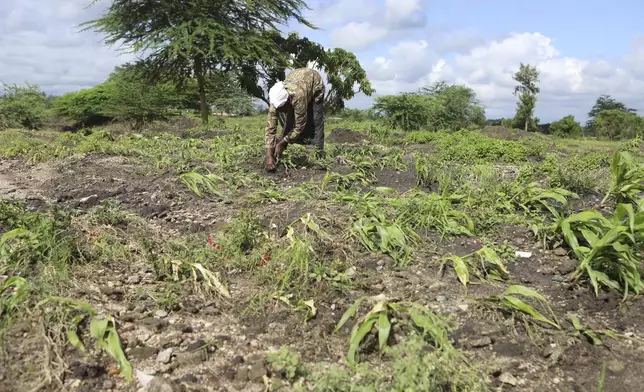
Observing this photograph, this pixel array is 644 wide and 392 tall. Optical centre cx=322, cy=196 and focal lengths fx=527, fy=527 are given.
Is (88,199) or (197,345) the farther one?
(88,199)

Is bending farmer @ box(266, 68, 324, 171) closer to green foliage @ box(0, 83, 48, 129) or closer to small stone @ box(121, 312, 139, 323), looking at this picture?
small stone @ box(121, 312, 139, 323)

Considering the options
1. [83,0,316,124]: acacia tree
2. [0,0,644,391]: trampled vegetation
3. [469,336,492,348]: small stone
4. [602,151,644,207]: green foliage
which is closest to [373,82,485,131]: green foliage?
[83,0,316,124]: acacia tree

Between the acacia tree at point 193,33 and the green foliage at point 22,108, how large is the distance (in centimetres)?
356

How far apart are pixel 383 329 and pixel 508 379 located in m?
0.62

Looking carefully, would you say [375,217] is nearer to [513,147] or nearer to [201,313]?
[201,313]

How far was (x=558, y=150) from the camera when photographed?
9328 mm

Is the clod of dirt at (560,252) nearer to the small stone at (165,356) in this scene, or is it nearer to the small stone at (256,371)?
the small stone at (256,371)

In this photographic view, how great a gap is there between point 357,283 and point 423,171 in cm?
265

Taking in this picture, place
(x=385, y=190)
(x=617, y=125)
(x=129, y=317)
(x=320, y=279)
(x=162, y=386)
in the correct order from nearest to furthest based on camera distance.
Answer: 1. (x=162, y=386)
2. (x=129, y=317)
3. (x=320, y=279)
4. (x=385, y=190)
5. (x=617, y=125)

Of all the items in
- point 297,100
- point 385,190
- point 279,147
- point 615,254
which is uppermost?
point 297,100

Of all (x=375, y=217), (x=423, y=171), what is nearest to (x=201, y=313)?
(x=375, y=217)

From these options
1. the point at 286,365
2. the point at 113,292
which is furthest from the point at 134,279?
the point at 286,365

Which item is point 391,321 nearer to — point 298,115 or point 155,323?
point 155,323

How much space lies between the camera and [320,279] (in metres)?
3.28
